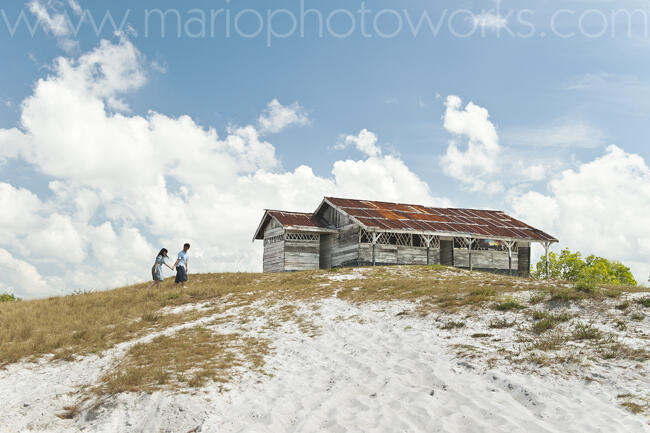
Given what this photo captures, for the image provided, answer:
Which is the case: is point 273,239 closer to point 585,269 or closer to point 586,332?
point 586,332

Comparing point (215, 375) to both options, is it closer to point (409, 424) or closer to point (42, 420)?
point (42, 420)

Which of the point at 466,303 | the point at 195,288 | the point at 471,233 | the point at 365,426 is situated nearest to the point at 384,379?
the point at 365,426

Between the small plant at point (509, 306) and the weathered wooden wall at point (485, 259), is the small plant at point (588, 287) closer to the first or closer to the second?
the small plant at point (509, 306)

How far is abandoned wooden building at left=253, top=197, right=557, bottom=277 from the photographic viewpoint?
30984 mm

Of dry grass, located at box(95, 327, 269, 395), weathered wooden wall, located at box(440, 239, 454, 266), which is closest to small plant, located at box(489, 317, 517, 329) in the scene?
dry grass, located at box(95, 327, 269, 395)

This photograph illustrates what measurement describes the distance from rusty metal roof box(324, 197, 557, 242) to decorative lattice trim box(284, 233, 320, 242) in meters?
2.58

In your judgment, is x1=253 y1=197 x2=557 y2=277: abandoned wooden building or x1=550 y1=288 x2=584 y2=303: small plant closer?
x1=550 y1=288 x2=584 y2=303: small plant

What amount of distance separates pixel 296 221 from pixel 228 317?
17.5 metres

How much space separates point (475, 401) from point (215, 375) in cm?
488

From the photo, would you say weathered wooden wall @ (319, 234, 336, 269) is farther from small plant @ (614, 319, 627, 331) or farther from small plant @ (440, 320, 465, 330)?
small plant @ (614, 319, 627, 331)

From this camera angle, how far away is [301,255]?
32.2 meters

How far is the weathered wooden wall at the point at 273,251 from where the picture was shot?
32.2m

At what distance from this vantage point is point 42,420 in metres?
8.36

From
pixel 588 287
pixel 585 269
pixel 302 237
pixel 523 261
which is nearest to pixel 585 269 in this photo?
pixel 585 269
